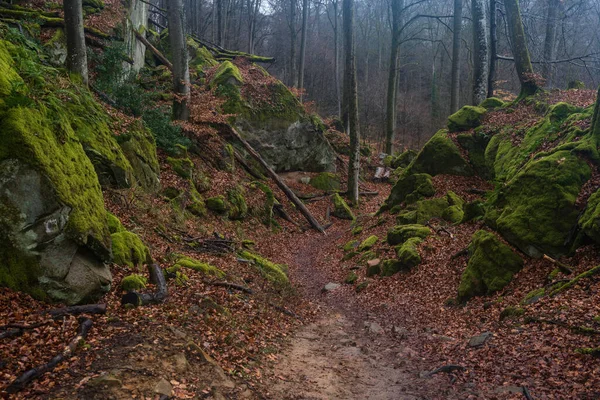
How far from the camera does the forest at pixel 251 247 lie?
4.83 meters

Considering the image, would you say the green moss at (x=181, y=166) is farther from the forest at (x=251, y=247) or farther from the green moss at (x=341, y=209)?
the green moss at (x=341, y=209)

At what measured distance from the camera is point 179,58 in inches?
592

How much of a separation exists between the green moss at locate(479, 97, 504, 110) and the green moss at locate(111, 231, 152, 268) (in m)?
14.1

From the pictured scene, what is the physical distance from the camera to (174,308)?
618 cm

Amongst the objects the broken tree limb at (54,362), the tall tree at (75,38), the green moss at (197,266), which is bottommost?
the green moss at (197,266)

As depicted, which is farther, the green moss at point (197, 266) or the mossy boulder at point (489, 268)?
the green moss at point (197, 266)

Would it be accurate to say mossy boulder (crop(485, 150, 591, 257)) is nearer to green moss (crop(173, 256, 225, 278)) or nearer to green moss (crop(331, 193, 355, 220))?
green moss (crop(173, 256, 225, 278))

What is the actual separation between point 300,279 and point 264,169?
893 cm

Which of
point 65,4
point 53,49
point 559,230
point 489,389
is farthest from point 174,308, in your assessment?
point 53,49

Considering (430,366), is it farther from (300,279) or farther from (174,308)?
(300,279)

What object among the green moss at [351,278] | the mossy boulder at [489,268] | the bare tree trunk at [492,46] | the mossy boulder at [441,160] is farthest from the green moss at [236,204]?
the bare tree trunk at [492,46]

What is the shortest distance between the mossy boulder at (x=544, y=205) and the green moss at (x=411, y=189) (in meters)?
5.18

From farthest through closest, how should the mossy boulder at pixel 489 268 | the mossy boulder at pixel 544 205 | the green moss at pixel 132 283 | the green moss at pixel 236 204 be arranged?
the green moss at pixel 236 204 → the mossy boulder at pixel 489 268 → the mossy boulder at pixel 544 205 → the green moss at pixel 132 283

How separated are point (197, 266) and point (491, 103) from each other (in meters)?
13.4
